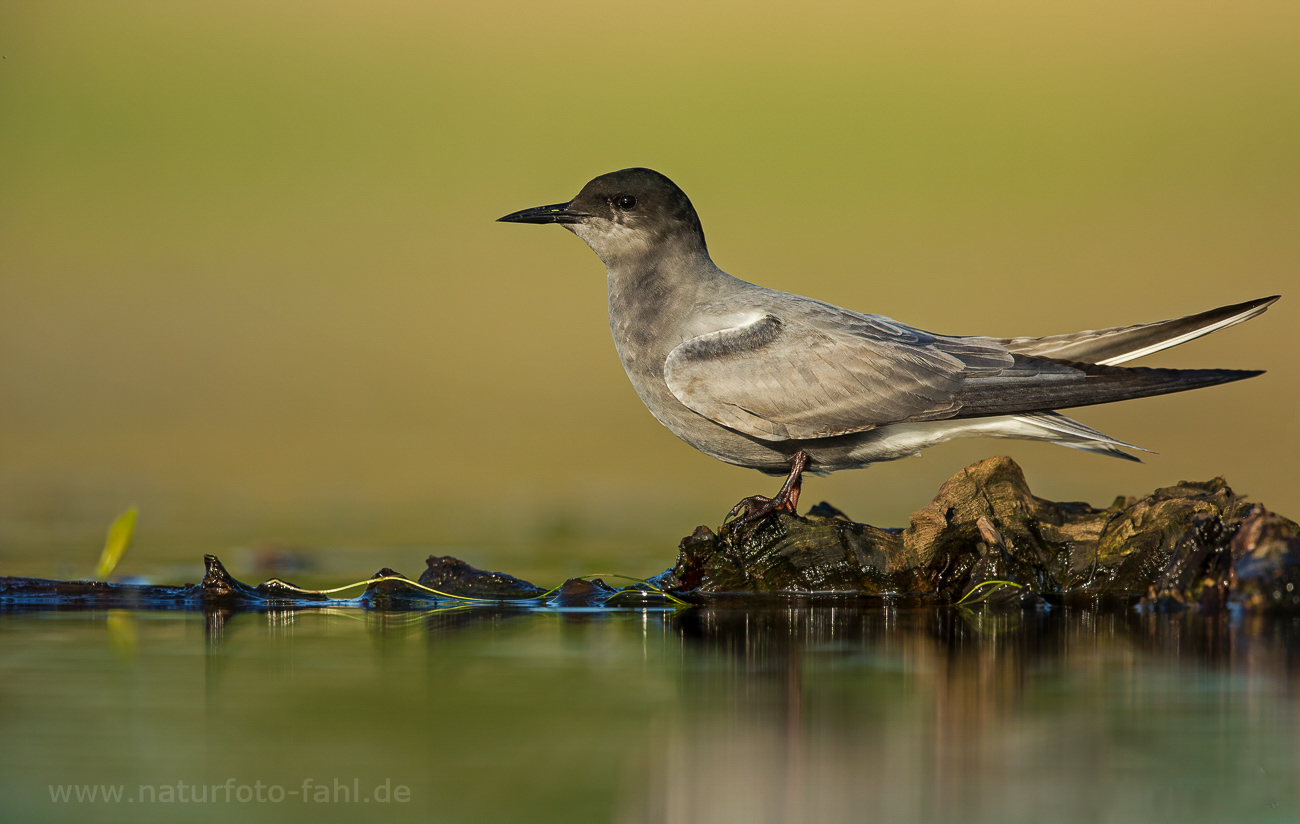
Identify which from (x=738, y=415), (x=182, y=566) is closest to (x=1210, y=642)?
(x=738, y=415)

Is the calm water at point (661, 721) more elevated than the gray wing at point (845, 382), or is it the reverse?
the gray wing at point (845, 382)

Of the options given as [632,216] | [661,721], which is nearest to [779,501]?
[632,216]

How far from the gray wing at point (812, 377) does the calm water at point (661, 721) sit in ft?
5.69

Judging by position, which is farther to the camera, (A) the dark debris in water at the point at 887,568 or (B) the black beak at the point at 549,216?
(B) the black beak at the point at 549,216

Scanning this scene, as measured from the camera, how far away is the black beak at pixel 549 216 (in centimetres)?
845

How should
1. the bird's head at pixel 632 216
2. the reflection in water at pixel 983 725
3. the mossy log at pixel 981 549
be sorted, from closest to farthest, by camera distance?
1. the reflection in water at pixel 983 725
2. the mossy log at pixel 981 549
3. the bird's head at pixel 632 216

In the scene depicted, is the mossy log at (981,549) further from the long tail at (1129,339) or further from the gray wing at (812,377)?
the long tail at (1129,339)

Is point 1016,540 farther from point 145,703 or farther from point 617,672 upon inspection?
point 145,703

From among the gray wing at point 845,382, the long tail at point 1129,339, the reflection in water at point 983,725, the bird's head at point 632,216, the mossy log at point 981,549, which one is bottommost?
the reflection in water at point 983,725

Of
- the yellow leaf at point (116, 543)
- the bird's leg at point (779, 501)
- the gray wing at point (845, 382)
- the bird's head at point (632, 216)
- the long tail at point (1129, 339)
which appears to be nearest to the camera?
the long tail at point (1129, 339)

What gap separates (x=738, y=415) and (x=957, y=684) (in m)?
3.07

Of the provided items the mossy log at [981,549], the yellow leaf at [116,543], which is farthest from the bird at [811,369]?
the yellow leaf at [116,543]

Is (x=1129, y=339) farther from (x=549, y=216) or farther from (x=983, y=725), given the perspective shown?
(x=983, y=725)

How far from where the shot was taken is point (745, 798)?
3500 millimetres
